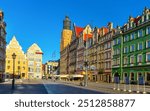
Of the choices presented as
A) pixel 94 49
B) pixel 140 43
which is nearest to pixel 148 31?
pixel 140 43

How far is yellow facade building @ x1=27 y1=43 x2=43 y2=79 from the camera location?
28.9 feet

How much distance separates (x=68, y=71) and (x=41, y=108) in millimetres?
59313

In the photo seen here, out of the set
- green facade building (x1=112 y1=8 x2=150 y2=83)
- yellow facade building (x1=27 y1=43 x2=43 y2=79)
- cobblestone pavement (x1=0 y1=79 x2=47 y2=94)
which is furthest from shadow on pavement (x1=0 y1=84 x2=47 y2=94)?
green facade building (x1=112 y1=8 x2=150 y2=83)

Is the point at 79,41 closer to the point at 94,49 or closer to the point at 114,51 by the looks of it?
the point at 94,49

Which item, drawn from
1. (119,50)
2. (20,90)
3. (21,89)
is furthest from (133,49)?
(20,90)

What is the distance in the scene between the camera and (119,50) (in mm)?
45156

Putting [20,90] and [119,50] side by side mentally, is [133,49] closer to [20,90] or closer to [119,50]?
[119,50]

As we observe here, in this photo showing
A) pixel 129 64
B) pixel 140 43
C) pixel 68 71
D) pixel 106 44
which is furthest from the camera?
pixel 68 71

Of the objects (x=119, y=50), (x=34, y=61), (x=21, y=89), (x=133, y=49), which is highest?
(x=119, y=50)

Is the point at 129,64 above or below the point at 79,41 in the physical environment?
below

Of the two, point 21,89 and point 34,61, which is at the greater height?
point 34,61

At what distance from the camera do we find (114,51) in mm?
47000

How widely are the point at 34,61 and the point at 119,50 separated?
1454 inches

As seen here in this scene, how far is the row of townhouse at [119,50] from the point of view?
37656 millimetres
